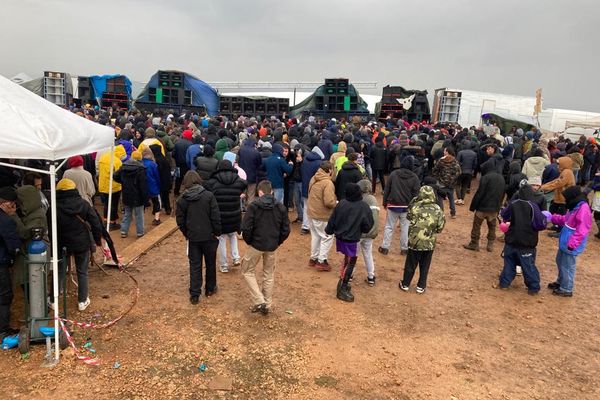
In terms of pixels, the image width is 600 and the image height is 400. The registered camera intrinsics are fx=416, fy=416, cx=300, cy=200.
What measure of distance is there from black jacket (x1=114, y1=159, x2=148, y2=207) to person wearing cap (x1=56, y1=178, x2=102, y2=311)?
81.0 inches

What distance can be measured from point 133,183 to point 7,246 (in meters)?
2.97

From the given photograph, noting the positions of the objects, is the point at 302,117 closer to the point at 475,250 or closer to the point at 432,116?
the point at 432,116

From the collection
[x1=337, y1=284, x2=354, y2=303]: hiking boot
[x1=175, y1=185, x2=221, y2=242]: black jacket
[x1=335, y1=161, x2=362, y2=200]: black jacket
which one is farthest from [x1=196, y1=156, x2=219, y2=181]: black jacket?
[x1=337, y1=284, x2=354, y2=303]: hiking boot

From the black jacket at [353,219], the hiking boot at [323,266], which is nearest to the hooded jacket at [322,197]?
the hiking boot at [323,266]

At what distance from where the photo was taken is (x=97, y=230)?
4734mm

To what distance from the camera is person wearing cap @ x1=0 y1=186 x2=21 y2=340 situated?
12.5 feet

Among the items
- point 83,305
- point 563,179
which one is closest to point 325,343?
point 83,305

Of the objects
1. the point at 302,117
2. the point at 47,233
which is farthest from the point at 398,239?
the point at 302,117

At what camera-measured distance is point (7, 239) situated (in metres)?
3.81

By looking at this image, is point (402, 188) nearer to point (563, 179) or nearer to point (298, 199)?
point (298, 199)

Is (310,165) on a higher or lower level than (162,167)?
higher

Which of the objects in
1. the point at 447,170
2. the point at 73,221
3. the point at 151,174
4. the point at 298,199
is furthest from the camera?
the point at 447,170

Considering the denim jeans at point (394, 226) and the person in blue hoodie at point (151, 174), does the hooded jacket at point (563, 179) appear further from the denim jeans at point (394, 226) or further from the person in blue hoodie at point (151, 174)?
the person in blue hoodie at point (151, 174)

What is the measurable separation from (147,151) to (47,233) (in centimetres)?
288
